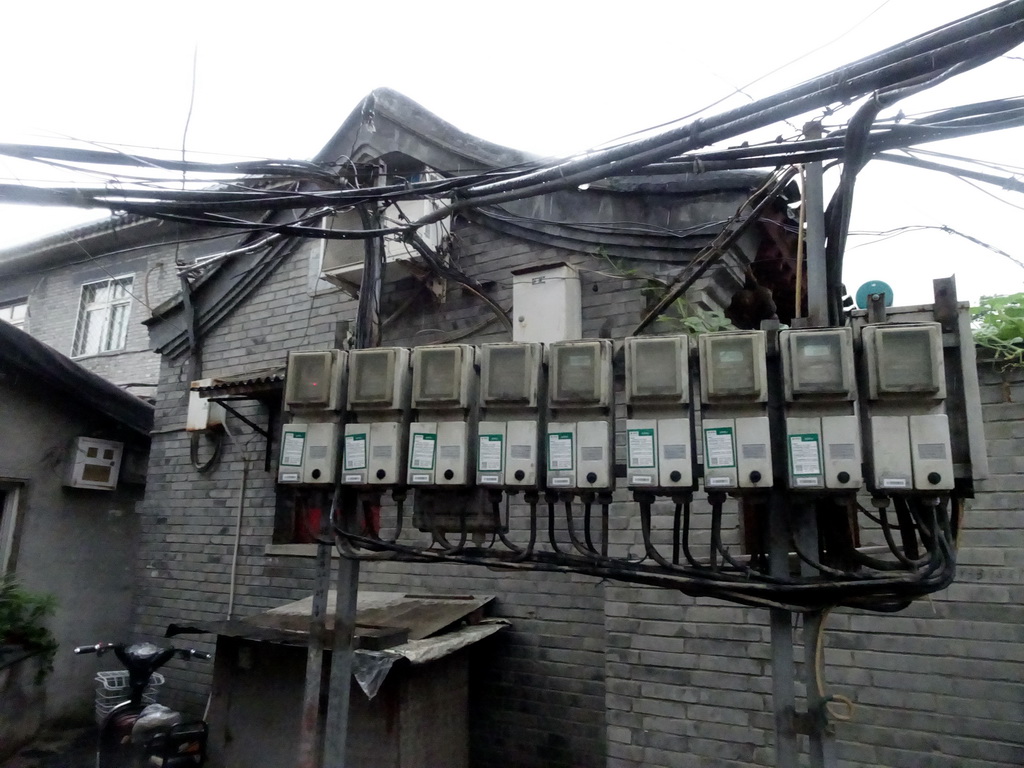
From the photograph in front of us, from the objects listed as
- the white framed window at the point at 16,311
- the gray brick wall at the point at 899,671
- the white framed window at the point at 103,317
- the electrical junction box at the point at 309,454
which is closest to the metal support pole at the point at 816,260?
the gray brick wall at the point at 899,671

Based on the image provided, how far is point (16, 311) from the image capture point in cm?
1317

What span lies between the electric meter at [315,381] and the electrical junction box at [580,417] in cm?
113

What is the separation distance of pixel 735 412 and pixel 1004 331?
2.32 metres

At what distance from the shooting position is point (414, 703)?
14.5 ft

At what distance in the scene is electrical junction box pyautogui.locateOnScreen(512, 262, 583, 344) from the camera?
5363 mm

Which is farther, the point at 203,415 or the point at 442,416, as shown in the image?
the point at 203,415

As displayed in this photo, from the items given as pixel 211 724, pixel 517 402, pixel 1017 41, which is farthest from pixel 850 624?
pixel 211 724

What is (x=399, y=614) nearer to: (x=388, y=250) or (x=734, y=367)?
(x=388, y=250)

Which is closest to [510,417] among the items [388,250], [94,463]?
[388,250]

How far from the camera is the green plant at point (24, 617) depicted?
6.27m

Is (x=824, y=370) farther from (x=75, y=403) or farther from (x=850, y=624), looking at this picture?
(x=75, y=403)

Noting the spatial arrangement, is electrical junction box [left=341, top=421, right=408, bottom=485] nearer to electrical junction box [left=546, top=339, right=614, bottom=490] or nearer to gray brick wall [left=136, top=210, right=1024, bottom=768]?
electrical junction box [left=546, top=339, right=614, bottom=490]

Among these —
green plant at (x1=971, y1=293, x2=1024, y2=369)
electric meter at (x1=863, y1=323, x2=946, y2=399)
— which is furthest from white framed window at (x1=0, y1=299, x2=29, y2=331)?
green plant at (x1=971, y1=293, x2=1024, y2=369)

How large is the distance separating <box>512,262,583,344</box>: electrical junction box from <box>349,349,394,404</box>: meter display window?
2216 millimetres
